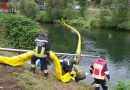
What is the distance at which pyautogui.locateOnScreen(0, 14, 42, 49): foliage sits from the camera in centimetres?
2488

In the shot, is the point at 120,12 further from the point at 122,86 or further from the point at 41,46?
the point at 122,86

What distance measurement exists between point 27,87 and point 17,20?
42.6ft

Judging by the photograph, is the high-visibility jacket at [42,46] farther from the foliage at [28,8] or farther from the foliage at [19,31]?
the foliage at [28,8]

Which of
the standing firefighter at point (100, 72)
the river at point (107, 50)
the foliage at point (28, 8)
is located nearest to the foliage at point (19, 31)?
the river at point (107, 50)

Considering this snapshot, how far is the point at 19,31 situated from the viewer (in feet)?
82.6

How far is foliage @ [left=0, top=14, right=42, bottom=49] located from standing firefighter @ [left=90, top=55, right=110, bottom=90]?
34.2ft

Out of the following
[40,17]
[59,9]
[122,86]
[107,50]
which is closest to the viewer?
[122,86]

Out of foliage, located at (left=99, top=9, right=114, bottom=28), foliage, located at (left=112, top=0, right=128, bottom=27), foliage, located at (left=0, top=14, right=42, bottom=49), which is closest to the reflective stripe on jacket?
foliage, located at (left=0, top=14, right=42, bottom=49)

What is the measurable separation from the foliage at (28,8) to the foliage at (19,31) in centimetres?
4903

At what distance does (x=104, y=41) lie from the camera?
45.2 metres

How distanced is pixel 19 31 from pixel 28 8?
49.9m

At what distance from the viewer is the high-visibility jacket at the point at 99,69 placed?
14.7 meters

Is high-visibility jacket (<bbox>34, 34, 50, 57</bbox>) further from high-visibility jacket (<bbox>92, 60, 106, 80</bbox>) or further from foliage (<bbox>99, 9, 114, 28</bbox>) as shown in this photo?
foliage (<bbox>99, 9, 114, 28</bbox>)

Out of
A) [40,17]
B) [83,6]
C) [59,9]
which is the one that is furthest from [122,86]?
[83,6]
